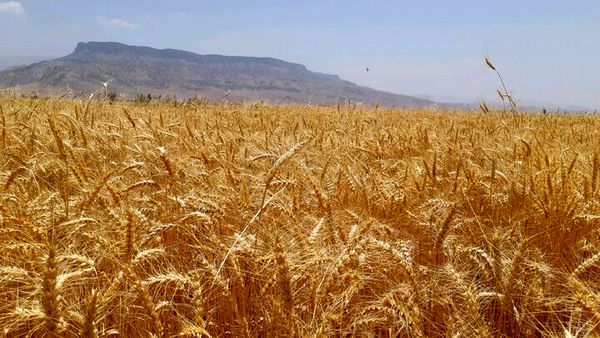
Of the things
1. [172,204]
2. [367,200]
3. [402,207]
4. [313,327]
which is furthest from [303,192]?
[313,327]

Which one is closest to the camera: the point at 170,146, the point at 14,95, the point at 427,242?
the point at 427,242

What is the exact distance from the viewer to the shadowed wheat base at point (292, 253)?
97 cm

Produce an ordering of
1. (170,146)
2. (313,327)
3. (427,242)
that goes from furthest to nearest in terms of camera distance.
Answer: (170,146)
(427,242)
(313,327)

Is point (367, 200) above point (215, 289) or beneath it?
above

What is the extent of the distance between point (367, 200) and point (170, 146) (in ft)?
4.30

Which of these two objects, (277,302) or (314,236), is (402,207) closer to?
(314,236)

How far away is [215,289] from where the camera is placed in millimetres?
1146

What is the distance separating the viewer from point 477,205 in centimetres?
182

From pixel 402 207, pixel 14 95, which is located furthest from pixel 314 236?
pixel 14 95

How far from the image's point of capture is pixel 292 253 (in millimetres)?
1169

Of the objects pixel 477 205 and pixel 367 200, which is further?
pixel 477 205

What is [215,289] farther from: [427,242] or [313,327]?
[427,242]

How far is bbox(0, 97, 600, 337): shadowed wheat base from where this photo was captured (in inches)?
38.1

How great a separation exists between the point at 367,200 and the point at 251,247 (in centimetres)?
61
